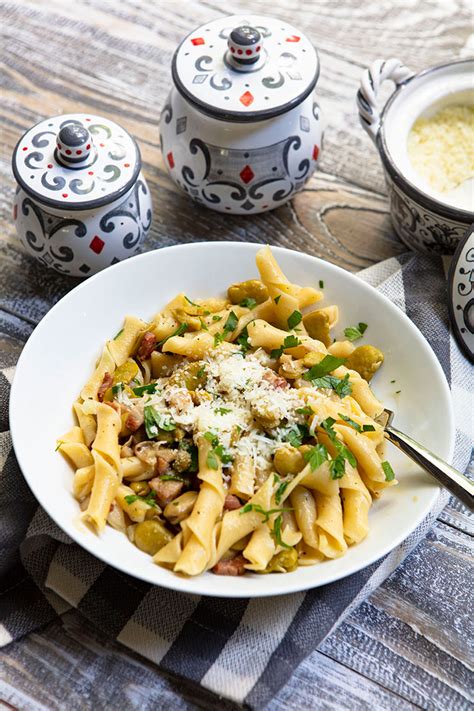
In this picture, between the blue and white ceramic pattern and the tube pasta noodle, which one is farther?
the blue and white ceramic pattern

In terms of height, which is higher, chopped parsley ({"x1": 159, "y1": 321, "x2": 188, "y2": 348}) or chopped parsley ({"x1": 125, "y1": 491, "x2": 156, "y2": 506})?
chopped parsley ({"x1": 159, "y1": 321, "x2": 188, "y2": 348})

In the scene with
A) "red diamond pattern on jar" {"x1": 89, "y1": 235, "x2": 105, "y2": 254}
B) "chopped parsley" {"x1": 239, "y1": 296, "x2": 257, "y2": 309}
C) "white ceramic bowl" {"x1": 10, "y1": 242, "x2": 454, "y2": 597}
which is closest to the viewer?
"white ceramic bowl" {"x1": 10, "y1": 242, "x2": 454, "y2": 597}

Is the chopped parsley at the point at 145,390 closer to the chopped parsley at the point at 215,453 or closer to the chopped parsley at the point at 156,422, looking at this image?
the chopped parsley at the point at 156,422

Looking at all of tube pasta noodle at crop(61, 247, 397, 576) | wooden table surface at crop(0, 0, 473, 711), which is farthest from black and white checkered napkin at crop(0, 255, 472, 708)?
tube pasta noodle at crop(61, 247, 397, 576)

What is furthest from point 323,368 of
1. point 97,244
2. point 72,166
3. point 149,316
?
point 72,166

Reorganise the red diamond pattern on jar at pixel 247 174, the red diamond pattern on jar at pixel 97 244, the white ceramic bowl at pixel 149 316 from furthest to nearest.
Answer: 1. the red diamond pattern on jar at pixel 247 174
2. the red diamond pattern on jar at pixel 97 244
3. the white ceramic bowl at pixel 149 316

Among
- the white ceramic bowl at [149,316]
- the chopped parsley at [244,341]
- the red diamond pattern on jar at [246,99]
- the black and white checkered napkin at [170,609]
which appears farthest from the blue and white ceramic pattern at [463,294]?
the red diamond pattern on jar at [246,99]

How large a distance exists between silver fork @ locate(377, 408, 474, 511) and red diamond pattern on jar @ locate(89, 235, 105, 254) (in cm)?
112

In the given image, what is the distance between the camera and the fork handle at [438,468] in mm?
2277

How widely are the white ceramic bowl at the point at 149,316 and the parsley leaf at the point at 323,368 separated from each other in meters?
0.24

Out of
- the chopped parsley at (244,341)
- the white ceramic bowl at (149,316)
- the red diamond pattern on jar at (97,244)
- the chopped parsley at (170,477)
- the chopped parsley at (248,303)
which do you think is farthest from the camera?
the red diamond pattern on jar at (97,244)

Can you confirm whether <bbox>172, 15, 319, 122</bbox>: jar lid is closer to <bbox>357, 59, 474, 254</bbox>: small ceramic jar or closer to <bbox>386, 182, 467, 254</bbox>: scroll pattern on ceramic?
<bbox>357, 59, 474, 254</bbox>: small ceramic jar

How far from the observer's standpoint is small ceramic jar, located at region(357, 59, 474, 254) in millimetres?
2914

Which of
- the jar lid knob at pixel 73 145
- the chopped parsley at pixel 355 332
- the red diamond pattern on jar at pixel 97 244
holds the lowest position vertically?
the red diamond pattern on jar at pixel 97 244
